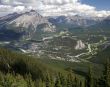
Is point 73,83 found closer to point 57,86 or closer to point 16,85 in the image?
point 57,86

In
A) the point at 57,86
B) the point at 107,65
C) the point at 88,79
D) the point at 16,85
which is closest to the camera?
the point at 107,65

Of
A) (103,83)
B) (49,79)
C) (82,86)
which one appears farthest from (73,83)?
(103,83)

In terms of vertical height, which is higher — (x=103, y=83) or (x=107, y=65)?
(x=107, y=65)

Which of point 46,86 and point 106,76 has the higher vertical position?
point 106,76

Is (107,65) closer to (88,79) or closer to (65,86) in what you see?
(88,79)

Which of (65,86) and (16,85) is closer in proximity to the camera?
(65,86)

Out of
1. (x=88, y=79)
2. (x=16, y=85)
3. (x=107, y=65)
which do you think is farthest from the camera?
(x=16, y=85)

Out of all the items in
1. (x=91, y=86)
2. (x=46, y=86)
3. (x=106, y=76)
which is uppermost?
(x=106, y=76)

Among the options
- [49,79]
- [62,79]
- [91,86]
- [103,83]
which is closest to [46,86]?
[49,79]

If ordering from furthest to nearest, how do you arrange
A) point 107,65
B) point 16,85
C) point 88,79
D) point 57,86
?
point 16,85 → point 57,86 → point 88,79 → point 107,65
